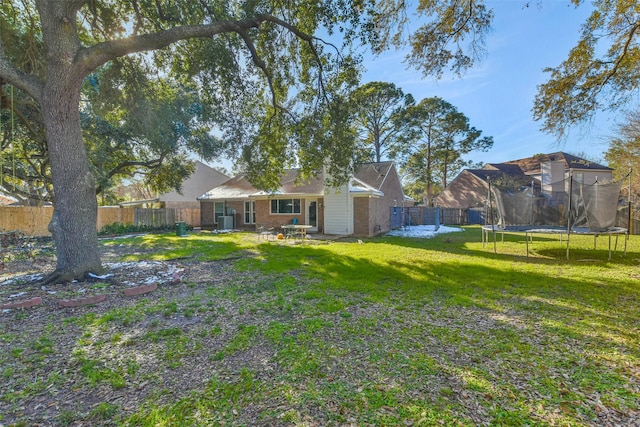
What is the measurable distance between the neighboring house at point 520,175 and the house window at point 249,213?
21765mm

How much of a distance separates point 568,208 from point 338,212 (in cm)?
968

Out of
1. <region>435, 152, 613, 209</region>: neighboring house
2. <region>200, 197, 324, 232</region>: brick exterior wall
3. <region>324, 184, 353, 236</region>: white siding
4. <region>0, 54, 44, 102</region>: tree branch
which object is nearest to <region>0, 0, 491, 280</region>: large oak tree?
<region>0, 54, 44, 102</region>: tree branch

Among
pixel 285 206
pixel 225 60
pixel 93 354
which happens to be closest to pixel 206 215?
pixel 285 206

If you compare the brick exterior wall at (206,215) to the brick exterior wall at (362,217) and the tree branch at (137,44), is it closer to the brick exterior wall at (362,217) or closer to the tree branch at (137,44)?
the brick exterior wall at (362,217)

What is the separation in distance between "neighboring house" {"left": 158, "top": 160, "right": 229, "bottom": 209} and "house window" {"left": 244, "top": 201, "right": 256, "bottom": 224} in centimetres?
841

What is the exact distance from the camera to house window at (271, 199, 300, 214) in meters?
17.3

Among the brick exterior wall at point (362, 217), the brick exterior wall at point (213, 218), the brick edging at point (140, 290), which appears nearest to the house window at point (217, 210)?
the brick exterior wall at point (213, 218)

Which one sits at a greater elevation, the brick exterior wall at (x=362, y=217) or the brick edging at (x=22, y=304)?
the brick exterior wall at (x=362, y=217)

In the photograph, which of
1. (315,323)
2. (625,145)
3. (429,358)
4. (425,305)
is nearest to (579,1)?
(425,305)

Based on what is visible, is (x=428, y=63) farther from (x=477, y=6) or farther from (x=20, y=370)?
(x=20, y=370)

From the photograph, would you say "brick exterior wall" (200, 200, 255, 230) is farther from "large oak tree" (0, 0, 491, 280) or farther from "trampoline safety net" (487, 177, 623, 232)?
"trampoline safety net" (487, 177, 623, 232)

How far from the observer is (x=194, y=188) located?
2730cm

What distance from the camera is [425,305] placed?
4.88 metres

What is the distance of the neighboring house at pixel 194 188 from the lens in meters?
25.8
